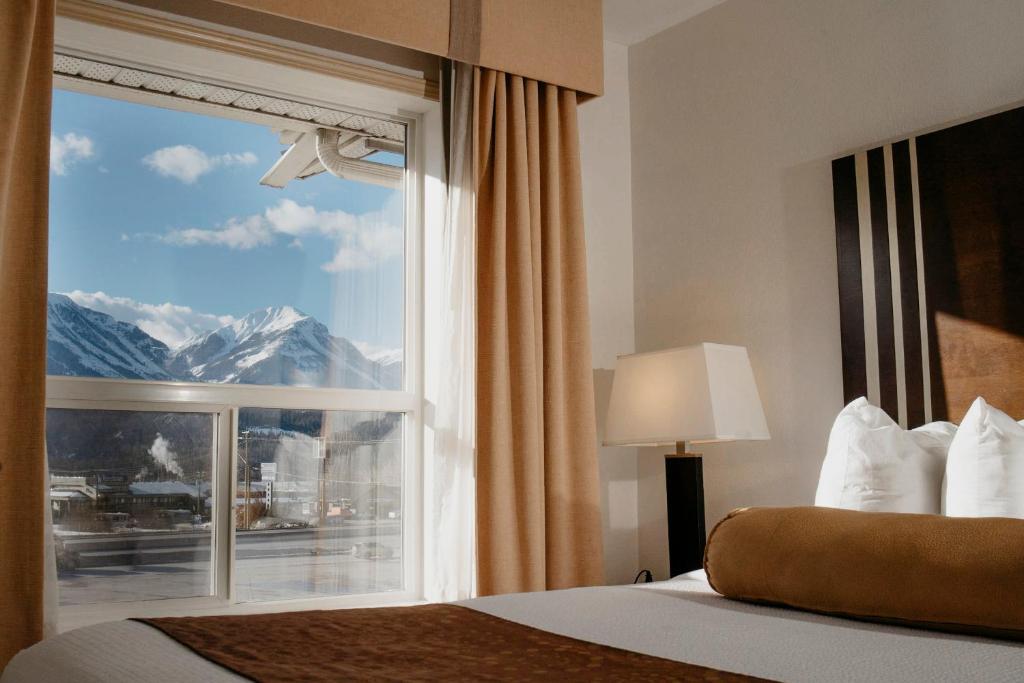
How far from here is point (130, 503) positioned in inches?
106

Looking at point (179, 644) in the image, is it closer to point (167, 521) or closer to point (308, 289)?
point (167, 521)

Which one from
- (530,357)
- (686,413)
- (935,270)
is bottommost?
(686,413)

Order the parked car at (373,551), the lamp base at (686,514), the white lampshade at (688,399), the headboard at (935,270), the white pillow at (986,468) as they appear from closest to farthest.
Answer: the white pillow at (986,468) → the headboard at (935,270) → the white lampshade at (688,399) → the lamp base at (686,514) → the parked car at (373,551)

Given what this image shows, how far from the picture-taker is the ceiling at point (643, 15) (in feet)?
11.4

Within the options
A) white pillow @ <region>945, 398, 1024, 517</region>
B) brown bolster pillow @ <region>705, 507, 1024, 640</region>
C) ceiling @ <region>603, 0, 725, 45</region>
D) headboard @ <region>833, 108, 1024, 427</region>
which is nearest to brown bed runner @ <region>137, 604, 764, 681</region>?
brown bolster pillow @ <region>705, 507, 1024, 640</region>

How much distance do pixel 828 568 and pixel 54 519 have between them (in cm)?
202

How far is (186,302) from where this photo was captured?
2.88 metres

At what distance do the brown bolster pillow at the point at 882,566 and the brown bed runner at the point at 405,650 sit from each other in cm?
41

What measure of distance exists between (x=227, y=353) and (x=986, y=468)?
207cm

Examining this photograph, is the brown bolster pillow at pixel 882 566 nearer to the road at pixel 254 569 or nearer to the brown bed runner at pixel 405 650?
the brown bed runner at pixel 405 650

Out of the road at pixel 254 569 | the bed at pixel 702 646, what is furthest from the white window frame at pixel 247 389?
the bed at pixel 702 646

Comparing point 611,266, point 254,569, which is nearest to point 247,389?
point 254,569

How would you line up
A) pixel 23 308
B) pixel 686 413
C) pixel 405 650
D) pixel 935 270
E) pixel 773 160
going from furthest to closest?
1. pixel 773 160
2. pixel 686 413
3. pixel 935 270
4. pixel 23 308
5. pixel 405 650

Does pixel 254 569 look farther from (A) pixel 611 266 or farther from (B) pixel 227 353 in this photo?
(A) pixel 611 266
